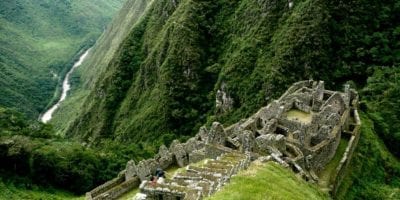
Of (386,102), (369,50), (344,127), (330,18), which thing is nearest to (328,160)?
(344,127)

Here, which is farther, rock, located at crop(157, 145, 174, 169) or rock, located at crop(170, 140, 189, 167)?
rock, located at crop(157, 145, 174, 169)

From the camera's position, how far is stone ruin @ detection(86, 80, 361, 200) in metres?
37.1

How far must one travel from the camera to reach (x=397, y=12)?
18988cm

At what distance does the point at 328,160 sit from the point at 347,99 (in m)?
19.0

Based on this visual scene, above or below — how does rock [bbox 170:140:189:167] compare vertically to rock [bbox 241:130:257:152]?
below

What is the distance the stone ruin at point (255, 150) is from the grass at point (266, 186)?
3.00 ft

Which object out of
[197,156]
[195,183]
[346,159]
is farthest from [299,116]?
[195,183]

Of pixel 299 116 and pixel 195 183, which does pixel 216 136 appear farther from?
pixel 299 116

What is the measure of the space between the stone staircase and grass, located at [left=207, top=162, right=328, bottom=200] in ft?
2.20

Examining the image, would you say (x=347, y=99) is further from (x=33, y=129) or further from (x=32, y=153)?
(x=33, y=129)

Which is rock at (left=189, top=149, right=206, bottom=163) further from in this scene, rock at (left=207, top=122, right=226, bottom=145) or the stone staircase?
the stone staircase

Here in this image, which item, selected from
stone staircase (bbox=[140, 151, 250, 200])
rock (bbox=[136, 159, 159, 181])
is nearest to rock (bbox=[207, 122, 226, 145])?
rock (bbox=[136, 159, 159, 181])

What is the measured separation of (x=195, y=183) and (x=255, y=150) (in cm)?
1454

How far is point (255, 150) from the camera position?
163ft
